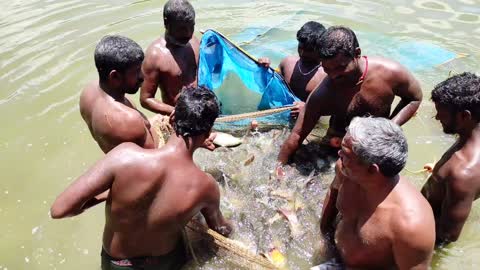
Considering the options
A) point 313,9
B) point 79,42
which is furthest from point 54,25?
point 313,9

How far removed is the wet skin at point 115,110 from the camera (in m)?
3.08

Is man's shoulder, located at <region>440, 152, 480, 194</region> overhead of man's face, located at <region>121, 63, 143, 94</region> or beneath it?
beneath

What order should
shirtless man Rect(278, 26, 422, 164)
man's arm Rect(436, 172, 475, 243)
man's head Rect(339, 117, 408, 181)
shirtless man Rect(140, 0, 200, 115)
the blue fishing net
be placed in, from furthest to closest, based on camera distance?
1. the blue fishing net
2. shirtless man Rect(140, 0, 200, 115)
3. shirtless man Rect(278, 26, 422, 164)
4. man's arm Rect(436, 172, 475, 243)
5. man's head Rect(339, 117, 408, 181)

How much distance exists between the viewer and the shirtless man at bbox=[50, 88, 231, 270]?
2480mm

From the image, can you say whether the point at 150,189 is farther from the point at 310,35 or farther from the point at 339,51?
the point at 310,35

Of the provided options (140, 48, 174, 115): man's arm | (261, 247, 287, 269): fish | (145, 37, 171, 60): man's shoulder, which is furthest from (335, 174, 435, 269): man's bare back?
(145, 37, 171, 60): man's shoulder

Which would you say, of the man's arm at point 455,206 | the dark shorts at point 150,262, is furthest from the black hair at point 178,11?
the man's arm at point 455,206

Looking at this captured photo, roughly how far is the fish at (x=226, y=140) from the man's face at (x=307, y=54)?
1.13m

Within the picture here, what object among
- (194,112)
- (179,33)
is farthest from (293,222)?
(179,33)

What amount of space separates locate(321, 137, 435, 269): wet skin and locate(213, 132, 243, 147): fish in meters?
1.79

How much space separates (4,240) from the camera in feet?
12.7

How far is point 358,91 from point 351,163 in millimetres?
1623

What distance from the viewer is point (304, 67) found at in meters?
4.77

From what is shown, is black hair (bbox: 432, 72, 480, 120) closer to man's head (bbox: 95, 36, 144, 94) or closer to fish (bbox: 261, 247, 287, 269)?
fish (bbox: 261, 247, 287, 269)
